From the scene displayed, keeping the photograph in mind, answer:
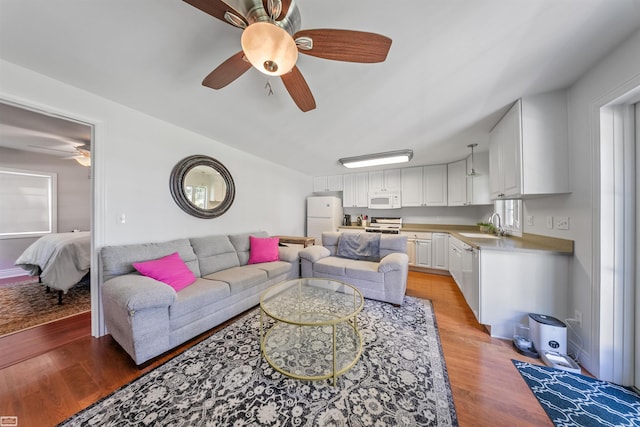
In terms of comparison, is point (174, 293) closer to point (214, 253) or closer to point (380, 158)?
point (214, 253)

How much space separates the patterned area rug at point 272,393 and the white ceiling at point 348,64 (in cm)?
226

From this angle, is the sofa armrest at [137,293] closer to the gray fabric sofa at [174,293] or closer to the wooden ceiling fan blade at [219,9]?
the gray fabric sofa at [174,293]

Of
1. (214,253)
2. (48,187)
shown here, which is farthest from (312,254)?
(48,187)

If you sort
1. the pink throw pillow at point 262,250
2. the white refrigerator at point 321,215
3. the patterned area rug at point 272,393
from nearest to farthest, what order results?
the patterned area rug at point 272,393 → the pink throw pillow at point 262,250 → the white refrigerator at point 321,215

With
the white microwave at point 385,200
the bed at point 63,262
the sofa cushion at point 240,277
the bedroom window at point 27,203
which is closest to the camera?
the sofa cushion at point 240,277

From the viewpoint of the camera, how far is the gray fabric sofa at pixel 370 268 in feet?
8.41

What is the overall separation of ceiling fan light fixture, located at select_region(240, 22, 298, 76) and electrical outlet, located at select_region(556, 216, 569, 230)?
260 cm

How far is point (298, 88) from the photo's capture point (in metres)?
1.43

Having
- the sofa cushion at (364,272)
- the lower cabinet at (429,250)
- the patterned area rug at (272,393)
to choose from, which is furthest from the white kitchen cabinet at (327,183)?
the patterned area rug at (272,393)

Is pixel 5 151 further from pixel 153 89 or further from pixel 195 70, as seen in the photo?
pixel 195 70

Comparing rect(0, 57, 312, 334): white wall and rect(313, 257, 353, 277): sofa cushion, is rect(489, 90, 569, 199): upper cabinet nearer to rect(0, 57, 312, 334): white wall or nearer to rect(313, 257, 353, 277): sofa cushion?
rect(313, 257, 353, 277): sofa cushion

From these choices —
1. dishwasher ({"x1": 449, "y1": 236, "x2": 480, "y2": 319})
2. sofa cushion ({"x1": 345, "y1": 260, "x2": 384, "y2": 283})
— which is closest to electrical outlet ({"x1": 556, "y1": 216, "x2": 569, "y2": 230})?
dishwasher ({"x1": 449, "y1": 236, "x2": 480, "y2": 319})

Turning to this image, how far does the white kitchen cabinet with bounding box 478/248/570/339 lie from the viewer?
180cm

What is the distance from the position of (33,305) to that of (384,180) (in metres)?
5.86
